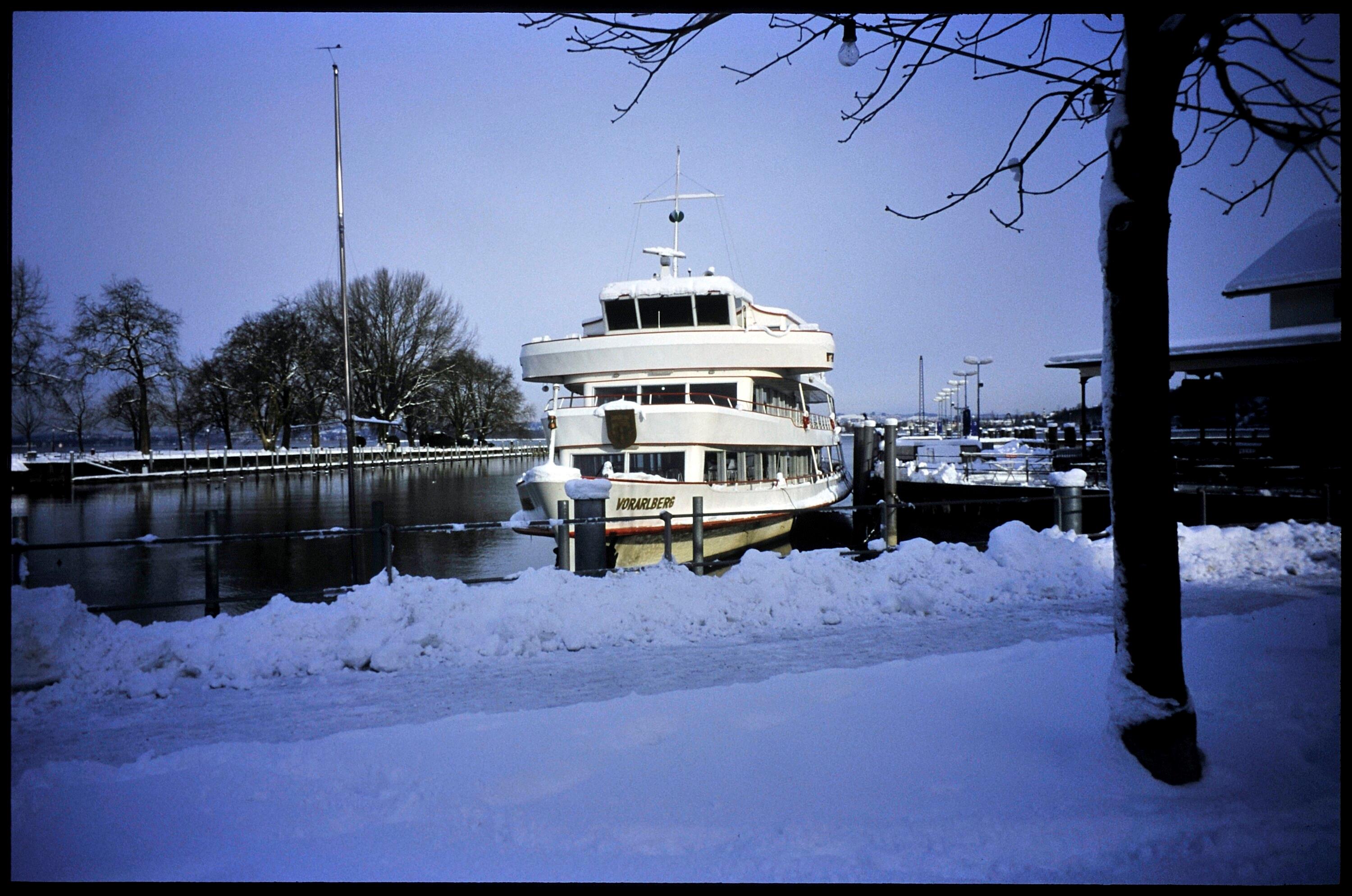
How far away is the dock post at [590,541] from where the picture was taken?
24.1 feet

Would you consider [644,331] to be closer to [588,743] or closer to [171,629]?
[171,629]

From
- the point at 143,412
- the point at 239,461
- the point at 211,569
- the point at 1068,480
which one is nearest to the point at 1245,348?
the point at 1068,480

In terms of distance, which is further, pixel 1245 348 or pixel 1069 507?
pixel 1245 348

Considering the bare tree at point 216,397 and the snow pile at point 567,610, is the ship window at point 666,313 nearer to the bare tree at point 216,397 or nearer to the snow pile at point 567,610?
the snow pile at point 567,610

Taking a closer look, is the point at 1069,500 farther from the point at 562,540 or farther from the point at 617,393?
the point at 617,393

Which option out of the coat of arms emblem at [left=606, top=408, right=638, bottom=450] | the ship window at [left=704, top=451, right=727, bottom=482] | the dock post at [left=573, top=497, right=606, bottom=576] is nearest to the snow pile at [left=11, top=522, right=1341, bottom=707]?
the dock post at [left=573, top=497, right=606, bottom=576]

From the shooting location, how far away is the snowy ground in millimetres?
2809

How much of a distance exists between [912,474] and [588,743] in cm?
2393

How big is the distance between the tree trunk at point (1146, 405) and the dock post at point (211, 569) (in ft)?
21.6

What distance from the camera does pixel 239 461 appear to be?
4822 centimetres

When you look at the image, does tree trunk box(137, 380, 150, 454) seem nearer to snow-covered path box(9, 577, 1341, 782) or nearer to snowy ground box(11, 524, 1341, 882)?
snowy ground box(11, 524, 1341, 882)

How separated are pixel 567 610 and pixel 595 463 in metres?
8.92

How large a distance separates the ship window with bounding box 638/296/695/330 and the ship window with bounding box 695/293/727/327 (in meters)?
0.22

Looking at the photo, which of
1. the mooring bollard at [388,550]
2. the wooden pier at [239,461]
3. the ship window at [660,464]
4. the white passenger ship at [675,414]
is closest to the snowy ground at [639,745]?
the mooring bollard at [388,550]
